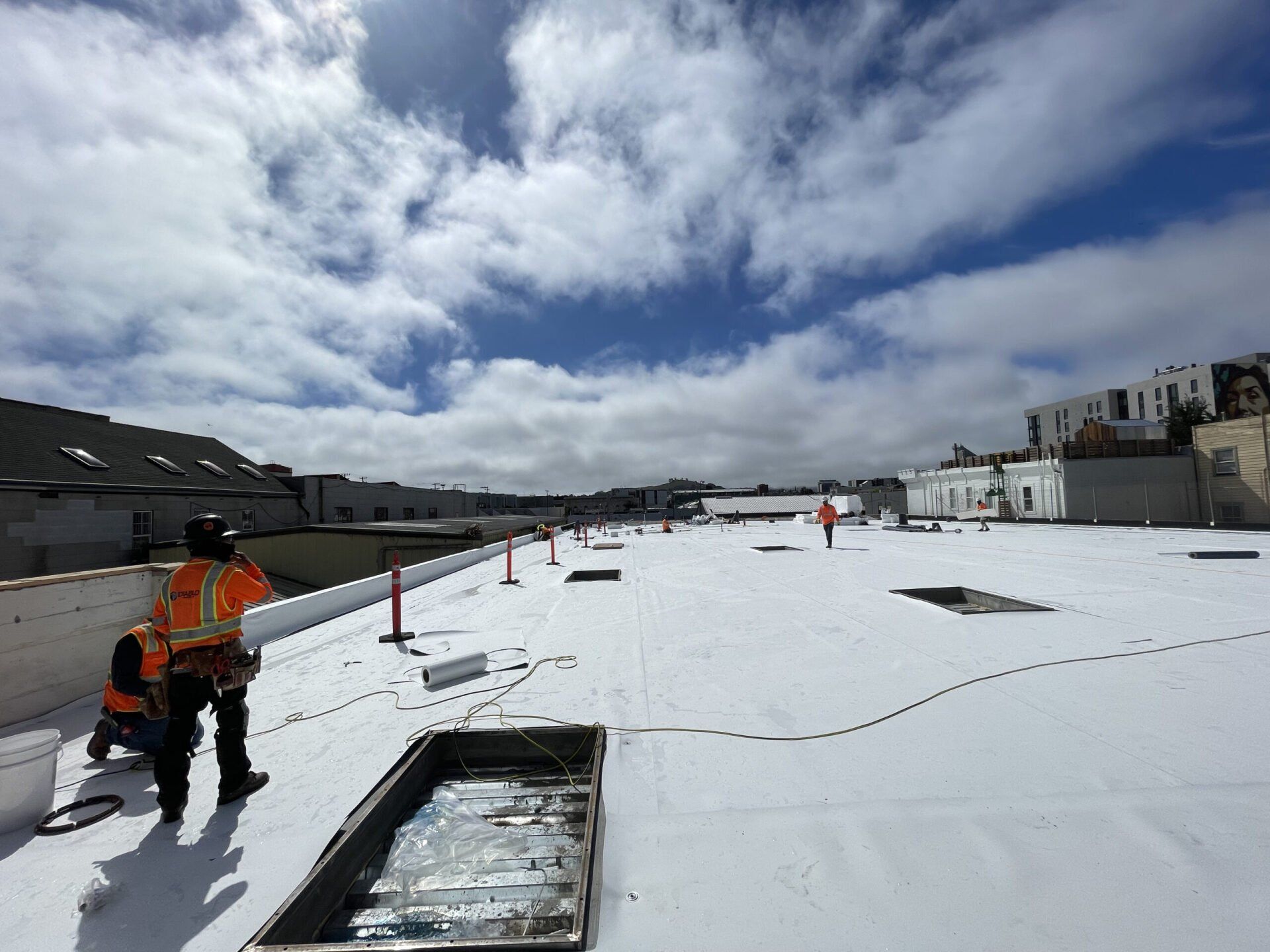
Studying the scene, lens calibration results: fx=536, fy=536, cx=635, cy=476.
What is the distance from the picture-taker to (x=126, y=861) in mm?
2902

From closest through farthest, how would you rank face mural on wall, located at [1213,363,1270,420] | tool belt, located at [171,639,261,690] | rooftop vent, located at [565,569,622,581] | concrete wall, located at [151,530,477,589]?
tool belt, located at [171,639,261,690], rooftop vent, located at [565,569,622,581], concrete wall, located at [151,530,477,589], face mural on wall, located at [1213,363,1270,420]

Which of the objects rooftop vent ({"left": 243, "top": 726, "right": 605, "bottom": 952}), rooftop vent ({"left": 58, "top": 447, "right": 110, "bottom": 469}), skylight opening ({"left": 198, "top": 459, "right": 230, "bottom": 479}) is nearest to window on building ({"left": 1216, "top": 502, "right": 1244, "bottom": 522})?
rooftop vent ({"left": 243, "top": 726, "right": 605, "bottom": 952})

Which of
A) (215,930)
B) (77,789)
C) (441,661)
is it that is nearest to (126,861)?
(215,930)

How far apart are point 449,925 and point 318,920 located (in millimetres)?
607

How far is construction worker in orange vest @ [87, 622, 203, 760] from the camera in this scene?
3.67 metres

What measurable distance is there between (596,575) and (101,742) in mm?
9937

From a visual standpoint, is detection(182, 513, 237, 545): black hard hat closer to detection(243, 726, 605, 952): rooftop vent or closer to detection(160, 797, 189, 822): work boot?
detection(160, 797, 189, 822): work boot

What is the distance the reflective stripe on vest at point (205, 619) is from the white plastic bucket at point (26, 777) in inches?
32.1

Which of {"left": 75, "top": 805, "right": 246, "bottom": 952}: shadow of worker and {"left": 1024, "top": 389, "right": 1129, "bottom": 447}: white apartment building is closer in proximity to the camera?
{"left": 75, "top": 805, "right": 246, "bottom": 952}: shadow of worker

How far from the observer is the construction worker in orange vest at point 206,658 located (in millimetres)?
3221

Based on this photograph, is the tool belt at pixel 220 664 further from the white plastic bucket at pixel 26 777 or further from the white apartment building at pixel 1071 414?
the white apartment building at pixel 1071 414

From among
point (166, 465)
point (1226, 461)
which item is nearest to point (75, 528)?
point (166, 465)

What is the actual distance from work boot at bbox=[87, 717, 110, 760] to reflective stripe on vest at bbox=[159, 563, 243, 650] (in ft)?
4.95

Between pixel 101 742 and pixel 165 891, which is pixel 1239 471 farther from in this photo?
pixel 101 742
